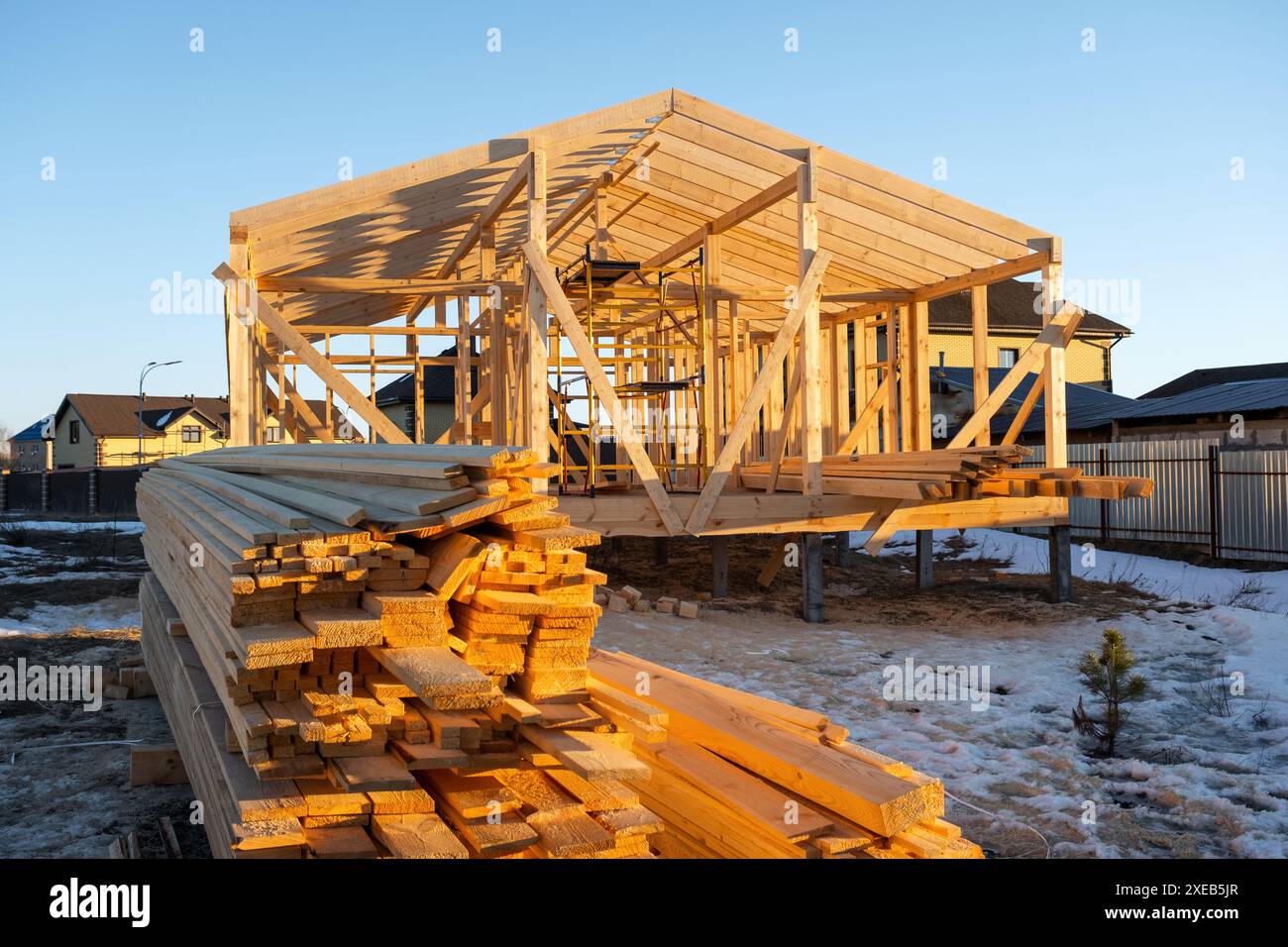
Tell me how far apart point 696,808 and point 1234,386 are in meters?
22.6

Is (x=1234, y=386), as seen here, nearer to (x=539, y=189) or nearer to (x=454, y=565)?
(x=539, y=189)

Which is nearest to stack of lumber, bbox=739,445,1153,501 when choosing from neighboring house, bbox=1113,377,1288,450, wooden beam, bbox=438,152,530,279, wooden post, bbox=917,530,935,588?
wooden post, bbox=917,530,935,588

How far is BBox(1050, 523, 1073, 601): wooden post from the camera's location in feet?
44.8

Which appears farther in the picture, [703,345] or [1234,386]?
[1234,386]

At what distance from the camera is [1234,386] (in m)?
22.5

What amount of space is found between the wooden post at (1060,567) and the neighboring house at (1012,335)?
65.4ft

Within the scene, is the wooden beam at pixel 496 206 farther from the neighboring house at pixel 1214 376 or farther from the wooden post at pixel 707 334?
the neighboring house at pixel 1214 376

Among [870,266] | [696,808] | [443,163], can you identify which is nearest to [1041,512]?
[870,266]

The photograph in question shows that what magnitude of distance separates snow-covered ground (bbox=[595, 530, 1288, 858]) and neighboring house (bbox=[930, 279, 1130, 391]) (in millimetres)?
20466

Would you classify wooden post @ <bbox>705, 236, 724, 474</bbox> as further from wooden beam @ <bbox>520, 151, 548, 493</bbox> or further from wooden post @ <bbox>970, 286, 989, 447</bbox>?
wooden post @ <bbox>970, 286, 989, 447</bbox>

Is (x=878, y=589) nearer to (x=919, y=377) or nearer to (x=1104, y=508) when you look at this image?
(x=919, y=377)

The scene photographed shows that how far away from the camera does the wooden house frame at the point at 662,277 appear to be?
11.3 metres

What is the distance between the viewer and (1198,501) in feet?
58.0

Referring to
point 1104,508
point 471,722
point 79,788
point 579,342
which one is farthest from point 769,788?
point 1104,508
